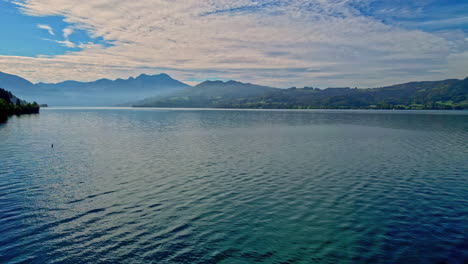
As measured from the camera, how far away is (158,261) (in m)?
18.1

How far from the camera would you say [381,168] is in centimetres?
4566

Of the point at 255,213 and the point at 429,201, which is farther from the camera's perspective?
the point at 429,201

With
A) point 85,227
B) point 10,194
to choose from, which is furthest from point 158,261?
point 10,194

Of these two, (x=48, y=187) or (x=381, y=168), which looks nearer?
(x=48, y=187)

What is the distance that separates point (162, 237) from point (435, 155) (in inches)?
2267

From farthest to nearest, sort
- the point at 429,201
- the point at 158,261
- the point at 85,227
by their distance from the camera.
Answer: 1. the point at 429,201
2. the point at 85,227
3. the point at 158,261

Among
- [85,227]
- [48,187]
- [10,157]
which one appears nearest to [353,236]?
[85,227]

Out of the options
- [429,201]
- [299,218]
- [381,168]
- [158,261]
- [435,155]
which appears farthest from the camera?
[435,155]

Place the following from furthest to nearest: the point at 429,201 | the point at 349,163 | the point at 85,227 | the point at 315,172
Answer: the point at 349,163, the point at 315,172, the point at 429,201, the point at 85,227

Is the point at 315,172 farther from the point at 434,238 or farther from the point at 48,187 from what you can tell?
the point at 48,187

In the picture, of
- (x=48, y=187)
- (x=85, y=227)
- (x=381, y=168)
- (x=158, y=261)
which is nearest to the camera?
(x=158, y=261)

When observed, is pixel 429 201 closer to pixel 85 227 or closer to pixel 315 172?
pixel 315 172

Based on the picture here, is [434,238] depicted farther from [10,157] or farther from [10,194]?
[10,157]

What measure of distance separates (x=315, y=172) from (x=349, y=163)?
399 inches
